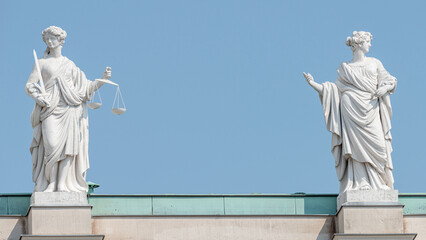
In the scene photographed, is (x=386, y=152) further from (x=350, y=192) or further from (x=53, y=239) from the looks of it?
(x=53, y=239)

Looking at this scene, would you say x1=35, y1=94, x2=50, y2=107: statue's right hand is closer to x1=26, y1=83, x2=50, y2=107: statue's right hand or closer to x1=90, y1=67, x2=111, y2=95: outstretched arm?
x1=26, y1=83, x2=50, y2=107: statue's right hand

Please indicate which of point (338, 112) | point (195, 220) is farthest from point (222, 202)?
point (338, 112)

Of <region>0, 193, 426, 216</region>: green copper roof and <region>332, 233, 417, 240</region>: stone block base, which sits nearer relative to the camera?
<region>332, 233, 417, 240</region>: stone block base

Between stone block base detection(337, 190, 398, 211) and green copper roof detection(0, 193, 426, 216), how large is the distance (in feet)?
2.60

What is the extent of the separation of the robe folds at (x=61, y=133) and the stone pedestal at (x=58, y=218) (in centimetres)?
48

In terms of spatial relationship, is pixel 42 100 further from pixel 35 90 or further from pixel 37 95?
pixel 35 90

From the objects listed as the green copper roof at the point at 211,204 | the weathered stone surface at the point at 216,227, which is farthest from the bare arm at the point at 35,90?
the weathered stone surface at the point at 216,227

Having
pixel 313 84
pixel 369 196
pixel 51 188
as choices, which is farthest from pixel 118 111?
pixel 369 196

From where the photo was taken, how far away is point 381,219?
1730 inches

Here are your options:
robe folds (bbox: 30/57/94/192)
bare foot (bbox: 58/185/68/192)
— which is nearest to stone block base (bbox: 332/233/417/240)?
robe folds (bbox: 30/57/94/192)

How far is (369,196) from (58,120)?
810 centimetres

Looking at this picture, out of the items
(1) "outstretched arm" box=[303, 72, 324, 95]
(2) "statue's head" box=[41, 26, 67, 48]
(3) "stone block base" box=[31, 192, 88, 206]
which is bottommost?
(3) "stone block base" box=[31, 192, 88, 206]

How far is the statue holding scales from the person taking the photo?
4412 cm

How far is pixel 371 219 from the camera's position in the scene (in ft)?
144
